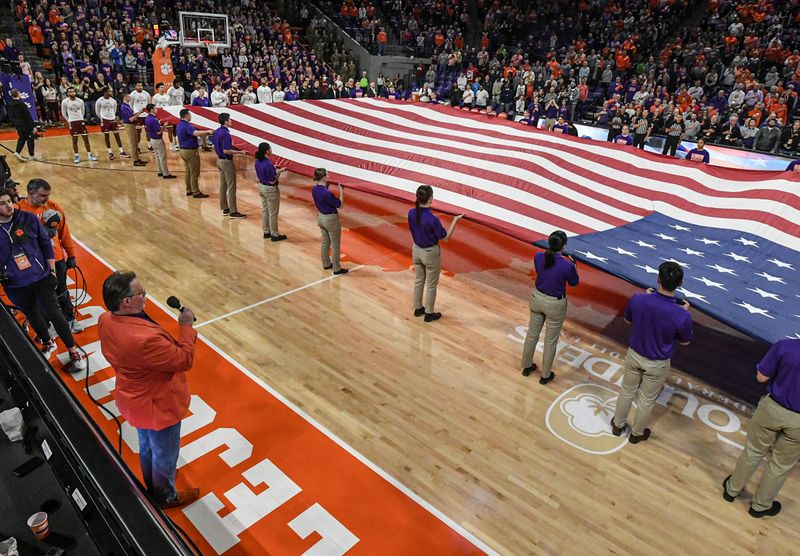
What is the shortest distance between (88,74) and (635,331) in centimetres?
1681

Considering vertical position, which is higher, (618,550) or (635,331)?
(635,331)

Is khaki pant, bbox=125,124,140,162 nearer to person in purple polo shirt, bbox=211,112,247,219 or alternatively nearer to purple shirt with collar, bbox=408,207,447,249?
person in purple polo shirt, bbox=211,112,247,219

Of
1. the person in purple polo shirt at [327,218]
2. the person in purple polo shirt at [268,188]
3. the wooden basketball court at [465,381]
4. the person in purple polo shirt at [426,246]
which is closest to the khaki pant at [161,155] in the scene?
the wooden basketball court at [465,381]

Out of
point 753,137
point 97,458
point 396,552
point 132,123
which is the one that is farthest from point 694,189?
point 132,123

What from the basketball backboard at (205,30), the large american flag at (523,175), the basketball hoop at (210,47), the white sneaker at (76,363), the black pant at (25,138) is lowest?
the white sneaker at (76,363)

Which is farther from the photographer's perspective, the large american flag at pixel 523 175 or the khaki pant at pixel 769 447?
the large american flag at pixel 523 175

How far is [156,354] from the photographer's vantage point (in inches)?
110

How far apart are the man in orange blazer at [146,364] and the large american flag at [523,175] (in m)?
3.64

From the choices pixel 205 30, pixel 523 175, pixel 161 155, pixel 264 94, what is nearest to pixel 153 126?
pixel 161 155

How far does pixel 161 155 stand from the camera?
1078 cm

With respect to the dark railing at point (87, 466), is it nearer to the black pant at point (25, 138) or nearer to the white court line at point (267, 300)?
the white court line at point (267, 300)

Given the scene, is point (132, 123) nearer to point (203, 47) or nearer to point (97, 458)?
point (203, 47)

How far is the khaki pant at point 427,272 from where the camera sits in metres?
5.73

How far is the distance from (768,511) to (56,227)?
604cm
